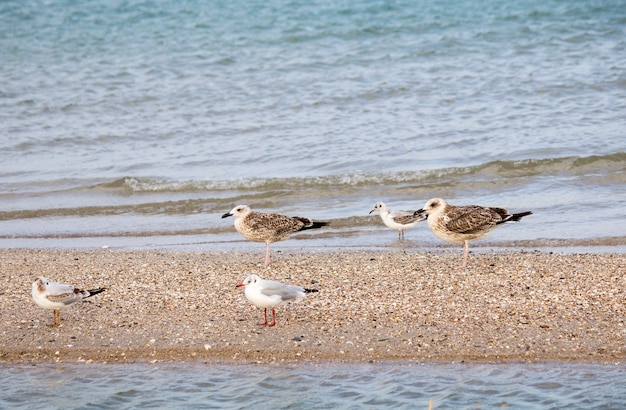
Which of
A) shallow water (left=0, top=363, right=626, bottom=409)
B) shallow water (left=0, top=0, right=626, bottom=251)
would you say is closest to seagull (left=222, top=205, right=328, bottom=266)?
shallow water (left=0, top=0, right=626, bottom=251)

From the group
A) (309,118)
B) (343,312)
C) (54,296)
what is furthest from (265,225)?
(309,118)

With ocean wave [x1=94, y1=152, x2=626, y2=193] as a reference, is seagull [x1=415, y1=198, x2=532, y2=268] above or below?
below

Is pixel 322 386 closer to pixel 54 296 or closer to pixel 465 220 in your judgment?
pixel 54 296

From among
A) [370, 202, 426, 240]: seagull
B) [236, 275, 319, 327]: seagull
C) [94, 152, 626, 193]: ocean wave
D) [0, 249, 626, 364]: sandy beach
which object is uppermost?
[94, 152, 626, 193]: ocean wave

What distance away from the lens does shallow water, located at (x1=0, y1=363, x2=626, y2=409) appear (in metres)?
7.12

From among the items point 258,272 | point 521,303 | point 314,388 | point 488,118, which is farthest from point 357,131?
point 314,388

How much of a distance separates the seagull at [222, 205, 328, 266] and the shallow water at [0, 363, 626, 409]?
12.7 feet

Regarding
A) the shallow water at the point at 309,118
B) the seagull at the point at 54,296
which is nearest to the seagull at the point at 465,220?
the shallow water at the point at 309,118

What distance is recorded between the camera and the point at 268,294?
28.6 ft

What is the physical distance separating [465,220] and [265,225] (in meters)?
2.49

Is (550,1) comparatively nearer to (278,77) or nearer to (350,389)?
(278,77)

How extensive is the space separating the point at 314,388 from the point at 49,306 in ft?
9.56

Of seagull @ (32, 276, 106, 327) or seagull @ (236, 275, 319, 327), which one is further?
seagull @ (32, 276, 106, 327)

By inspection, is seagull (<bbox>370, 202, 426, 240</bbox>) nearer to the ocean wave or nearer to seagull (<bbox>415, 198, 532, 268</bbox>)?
seagull (<bbox>415, 198, 532, 268</bbox>)
